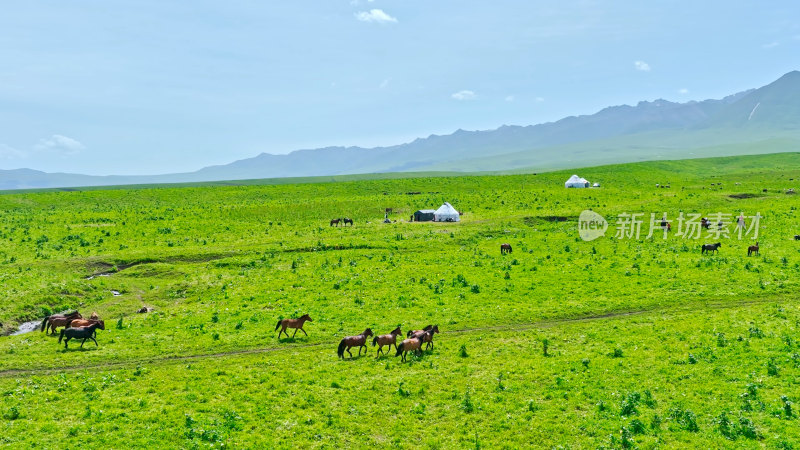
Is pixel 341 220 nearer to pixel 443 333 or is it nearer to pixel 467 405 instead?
pixel 443 333

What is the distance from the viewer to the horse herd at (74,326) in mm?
22516

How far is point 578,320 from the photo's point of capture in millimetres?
25547

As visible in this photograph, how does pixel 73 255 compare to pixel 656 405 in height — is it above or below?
above

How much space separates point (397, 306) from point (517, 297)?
7583 millimetres

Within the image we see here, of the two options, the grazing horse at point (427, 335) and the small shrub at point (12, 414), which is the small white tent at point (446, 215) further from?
the small shrub at point (12, 414)

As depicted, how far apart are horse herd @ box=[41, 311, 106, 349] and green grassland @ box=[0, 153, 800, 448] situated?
0.65 metres

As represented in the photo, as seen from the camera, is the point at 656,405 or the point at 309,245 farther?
the point at 309,245

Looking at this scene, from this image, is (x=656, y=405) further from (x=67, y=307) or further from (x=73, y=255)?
(x=73, y=255)

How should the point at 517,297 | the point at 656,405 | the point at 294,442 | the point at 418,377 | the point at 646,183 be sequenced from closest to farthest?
the point at 294,442 < the point at 656,405 < the point at 418,377 < the point at 517,297 < the point at 646,183

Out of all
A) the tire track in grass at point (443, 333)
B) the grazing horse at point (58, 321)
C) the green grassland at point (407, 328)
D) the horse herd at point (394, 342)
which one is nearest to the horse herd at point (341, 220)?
the green grassland at point (407, 328)

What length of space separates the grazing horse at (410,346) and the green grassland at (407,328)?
2.05 feet

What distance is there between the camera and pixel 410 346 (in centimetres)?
2111

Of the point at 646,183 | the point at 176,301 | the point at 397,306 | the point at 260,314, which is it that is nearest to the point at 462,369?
the point at 397,306

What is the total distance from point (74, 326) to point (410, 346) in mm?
17612
